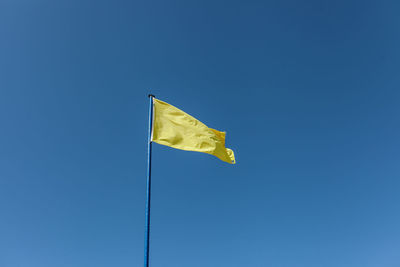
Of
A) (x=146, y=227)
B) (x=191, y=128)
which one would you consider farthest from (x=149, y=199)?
(x=191, y=128)

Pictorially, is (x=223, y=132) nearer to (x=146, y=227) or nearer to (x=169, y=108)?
(x=169, y=108)

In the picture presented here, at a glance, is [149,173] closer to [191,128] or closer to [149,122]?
[149,122]

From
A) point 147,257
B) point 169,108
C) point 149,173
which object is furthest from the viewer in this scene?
point 169,108

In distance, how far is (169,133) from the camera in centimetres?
1296

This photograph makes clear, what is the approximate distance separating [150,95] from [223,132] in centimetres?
480

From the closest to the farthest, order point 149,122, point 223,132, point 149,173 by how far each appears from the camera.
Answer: point 149,173, point 149,122, point 223,132

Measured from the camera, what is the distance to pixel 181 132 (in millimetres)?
Answer: 13398

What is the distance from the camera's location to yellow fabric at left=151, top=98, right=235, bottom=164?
1280cm

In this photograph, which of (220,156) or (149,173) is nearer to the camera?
(149,173)

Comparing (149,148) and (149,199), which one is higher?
(149,148)

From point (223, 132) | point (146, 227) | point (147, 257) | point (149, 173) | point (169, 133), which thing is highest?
point (223, 132)

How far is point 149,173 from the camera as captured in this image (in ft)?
37.1

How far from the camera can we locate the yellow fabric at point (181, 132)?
42.0 ft

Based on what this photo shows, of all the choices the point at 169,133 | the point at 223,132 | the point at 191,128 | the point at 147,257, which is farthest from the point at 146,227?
the point at 223,132
